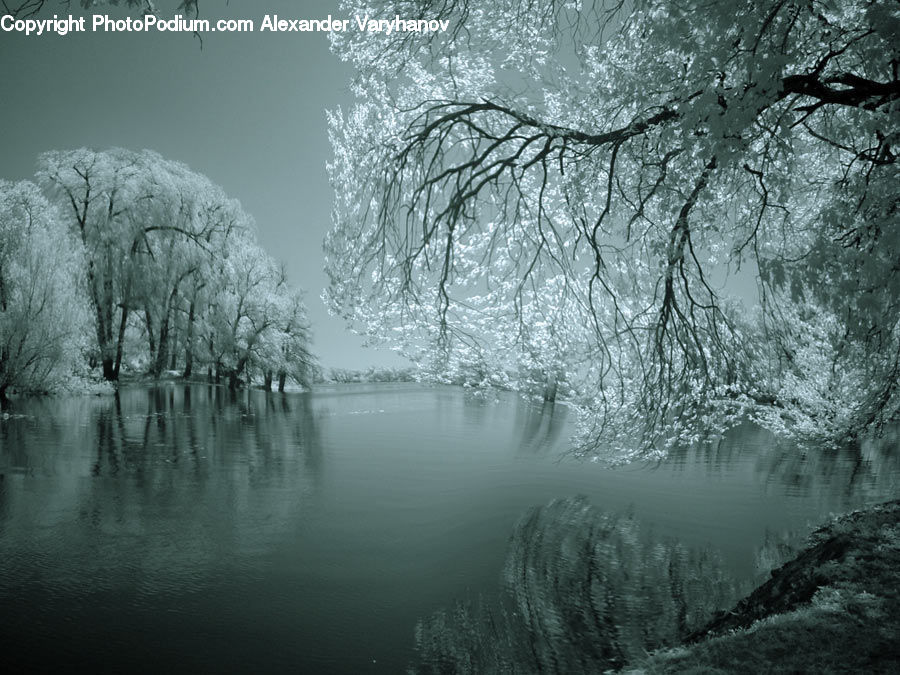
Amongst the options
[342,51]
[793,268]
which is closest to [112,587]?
[342,51]

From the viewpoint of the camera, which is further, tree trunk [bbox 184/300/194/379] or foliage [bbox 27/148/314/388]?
tree trunk [bbox 184/300/194/379]

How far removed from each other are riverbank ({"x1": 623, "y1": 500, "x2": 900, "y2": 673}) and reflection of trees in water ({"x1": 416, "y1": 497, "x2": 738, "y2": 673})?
0.70 metres

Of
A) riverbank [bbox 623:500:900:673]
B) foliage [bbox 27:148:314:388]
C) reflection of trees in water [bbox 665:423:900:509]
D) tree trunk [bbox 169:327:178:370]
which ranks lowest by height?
reflection of trees in water [bbox 665:423:900:509]

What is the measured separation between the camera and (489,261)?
684 centimetres

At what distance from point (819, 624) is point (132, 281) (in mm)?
30849

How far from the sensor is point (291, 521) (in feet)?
32.7

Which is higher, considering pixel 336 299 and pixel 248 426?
pixel 336 299

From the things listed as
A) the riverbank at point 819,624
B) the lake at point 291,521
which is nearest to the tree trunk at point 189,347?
the lake at point 291,521

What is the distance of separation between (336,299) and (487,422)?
21.1 metres

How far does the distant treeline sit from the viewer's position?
802 inches

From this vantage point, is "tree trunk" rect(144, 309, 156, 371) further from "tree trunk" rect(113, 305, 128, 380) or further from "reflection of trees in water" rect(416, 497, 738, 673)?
"reflection of trees in water" rect(416, 497, 738, 673)

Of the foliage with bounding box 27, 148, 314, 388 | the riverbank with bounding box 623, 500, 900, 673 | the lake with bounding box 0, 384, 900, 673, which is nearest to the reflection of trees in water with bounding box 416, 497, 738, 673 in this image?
the lake with bounding box 0, 384, 900, 673

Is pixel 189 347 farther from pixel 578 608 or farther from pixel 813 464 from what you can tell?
pixel 578 608

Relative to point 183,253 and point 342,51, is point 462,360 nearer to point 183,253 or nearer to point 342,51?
point 342,51
